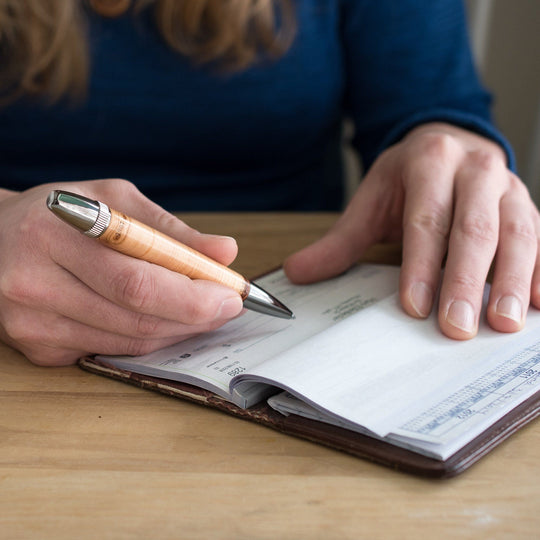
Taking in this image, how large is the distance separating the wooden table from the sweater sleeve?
722 mm

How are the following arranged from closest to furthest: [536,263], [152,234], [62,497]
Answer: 1. [62,497]
2. [152,234]
3. [536,263]

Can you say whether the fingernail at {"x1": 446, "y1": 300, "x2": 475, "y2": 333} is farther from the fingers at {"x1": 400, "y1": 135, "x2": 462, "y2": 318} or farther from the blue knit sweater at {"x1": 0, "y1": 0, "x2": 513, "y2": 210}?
the blue knit sweater at {"x1": 0, "y1": 0, "x2": 513, "y2": 210}

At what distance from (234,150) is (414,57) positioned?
0.35 m

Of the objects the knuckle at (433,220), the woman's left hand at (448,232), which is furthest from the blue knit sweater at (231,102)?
the knuckle at (433,220)

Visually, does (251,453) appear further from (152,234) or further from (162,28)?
(162,28)

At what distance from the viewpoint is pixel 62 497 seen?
16.3 inches

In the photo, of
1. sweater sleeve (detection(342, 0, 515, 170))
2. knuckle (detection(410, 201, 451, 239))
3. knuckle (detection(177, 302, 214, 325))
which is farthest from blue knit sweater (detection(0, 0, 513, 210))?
knuckle (detection(177, 302, 214, 325))

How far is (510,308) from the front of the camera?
0.57m

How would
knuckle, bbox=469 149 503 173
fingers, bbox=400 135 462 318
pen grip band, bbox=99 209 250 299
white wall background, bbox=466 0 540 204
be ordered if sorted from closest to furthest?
pen grip band, bbox=99 209 250 299
fingers, bbox=400 135 462 318
knuckle, bbox=469 149 503 173
white wall background, bbox=466 0 540 204

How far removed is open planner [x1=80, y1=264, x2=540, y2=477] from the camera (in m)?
0.43

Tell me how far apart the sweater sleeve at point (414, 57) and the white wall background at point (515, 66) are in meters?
0.48

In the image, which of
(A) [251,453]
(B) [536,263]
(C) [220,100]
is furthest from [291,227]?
(A) [251,453]

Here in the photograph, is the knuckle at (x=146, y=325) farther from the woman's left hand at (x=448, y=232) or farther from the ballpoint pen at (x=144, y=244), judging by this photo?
the woman's left hand at (x=448, y=232)

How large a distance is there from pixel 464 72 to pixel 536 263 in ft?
1.93
